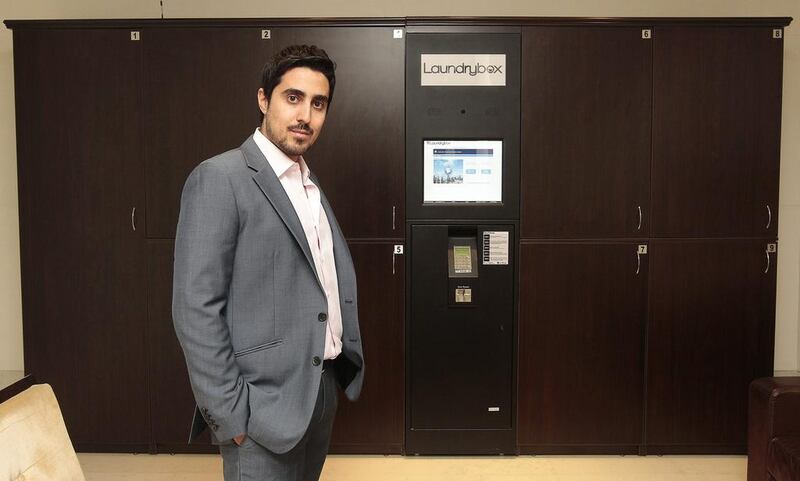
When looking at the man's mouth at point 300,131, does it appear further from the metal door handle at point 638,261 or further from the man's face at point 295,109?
the metal door handle at point 638,261

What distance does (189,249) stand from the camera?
1.53m

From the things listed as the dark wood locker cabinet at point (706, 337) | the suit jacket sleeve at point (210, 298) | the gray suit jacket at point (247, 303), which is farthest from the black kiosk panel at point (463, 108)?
the suit jacket sleeve at point (210, 298)

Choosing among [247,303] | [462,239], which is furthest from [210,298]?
[462,239]

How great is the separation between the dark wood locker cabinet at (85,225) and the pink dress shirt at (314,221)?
1813 mm

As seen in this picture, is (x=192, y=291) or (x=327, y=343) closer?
(x=192, y=291)

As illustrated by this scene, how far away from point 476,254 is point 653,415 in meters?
1.26

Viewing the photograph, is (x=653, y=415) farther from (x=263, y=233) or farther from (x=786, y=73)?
(x=263, y=233)

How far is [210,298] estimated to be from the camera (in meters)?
1.52

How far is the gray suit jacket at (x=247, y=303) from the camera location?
1.52 metres

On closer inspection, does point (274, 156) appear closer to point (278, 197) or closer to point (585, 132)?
point (278, 197)

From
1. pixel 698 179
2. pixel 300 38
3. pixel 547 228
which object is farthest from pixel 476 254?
pixel 300 38

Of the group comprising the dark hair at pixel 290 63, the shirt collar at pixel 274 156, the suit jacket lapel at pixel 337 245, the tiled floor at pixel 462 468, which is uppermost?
the dark hair at pixel 290 63

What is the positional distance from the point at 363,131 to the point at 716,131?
1807mm

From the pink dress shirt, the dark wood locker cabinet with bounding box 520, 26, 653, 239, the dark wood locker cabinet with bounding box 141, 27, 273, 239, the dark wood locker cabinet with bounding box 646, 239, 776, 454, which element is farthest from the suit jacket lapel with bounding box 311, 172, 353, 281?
the dark wood locker cabinet with bounding box 646, 239, 776, 454
